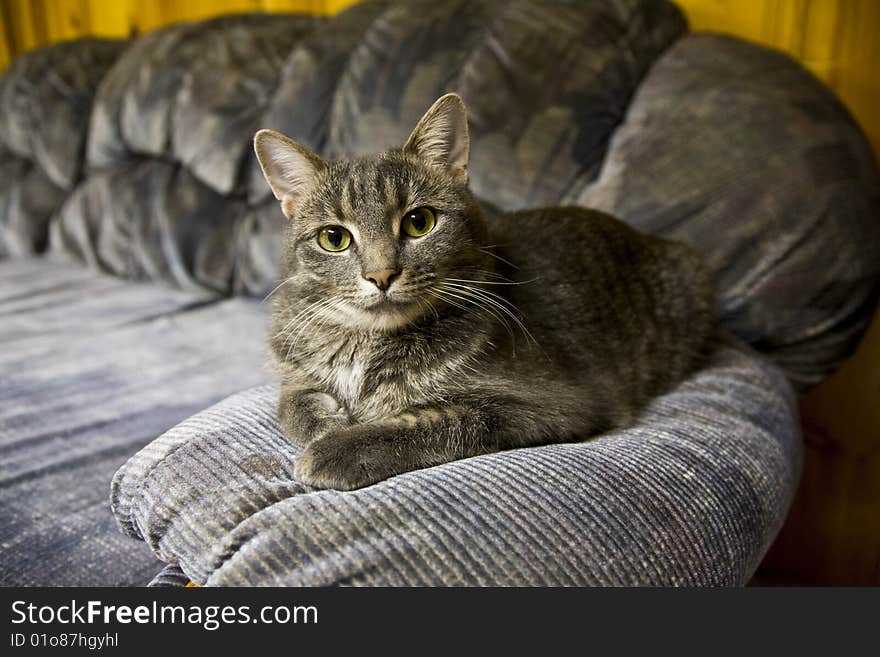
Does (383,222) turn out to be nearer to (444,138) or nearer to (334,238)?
(334,238)

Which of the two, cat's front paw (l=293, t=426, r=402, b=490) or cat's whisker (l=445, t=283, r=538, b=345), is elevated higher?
cat's whisker (l=445, t=283, r=538, b=345)

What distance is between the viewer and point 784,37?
1741 mm

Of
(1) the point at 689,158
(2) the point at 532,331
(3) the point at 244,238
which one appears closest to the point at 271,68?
(3) the point at 244,238

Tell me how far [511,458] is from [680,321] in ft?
2.33

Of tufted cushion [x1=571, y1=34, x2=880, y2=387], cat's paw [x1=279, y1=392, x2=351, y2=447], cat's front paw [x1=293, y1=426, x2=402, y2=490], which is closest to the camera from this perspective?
cat's front paw [x1=293, y1=426, x2=402, y2=490]

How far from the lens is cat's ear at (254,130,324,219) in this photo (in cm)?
109

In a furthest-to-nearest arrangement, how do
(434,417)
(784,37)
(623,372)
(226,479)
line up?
(784,37) < (623,372) < (434,417) < (226,479)

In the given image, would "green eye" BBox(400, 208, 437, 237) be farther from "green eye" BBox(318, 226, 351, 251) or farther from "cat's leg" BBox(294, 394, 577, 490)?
"cat's leg" BBox(294, 394, 577, 490)

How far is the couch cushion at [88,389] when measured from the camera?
1020 millimetres

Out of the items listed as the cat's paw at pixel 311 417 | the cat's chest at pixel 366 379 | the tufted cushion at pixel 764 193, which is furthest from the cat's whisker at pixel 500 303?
the tufted cushion at pixel 764 193

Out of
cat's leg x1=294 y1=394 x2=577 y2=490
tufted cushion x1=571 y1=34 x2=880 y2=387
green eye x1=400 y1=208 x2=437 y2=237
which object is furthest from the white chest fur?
tufted cushion x1=571 y1=34 x2=880 y2=387

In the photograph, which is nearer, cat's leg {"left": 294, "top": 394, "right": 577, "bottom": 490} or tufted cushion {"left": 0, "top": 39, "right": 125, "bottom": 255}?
cat's leg {"left": 294, "top": 394, "right": 577, "bottom": 490}

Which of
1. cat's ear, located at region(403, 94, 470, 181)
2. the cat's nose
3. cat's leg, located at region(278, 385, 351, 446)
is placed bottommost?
cat's leg, located at region(278, 385, 351, 446)

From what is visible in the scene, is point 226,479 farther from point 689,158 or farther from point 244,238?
point 244,238
